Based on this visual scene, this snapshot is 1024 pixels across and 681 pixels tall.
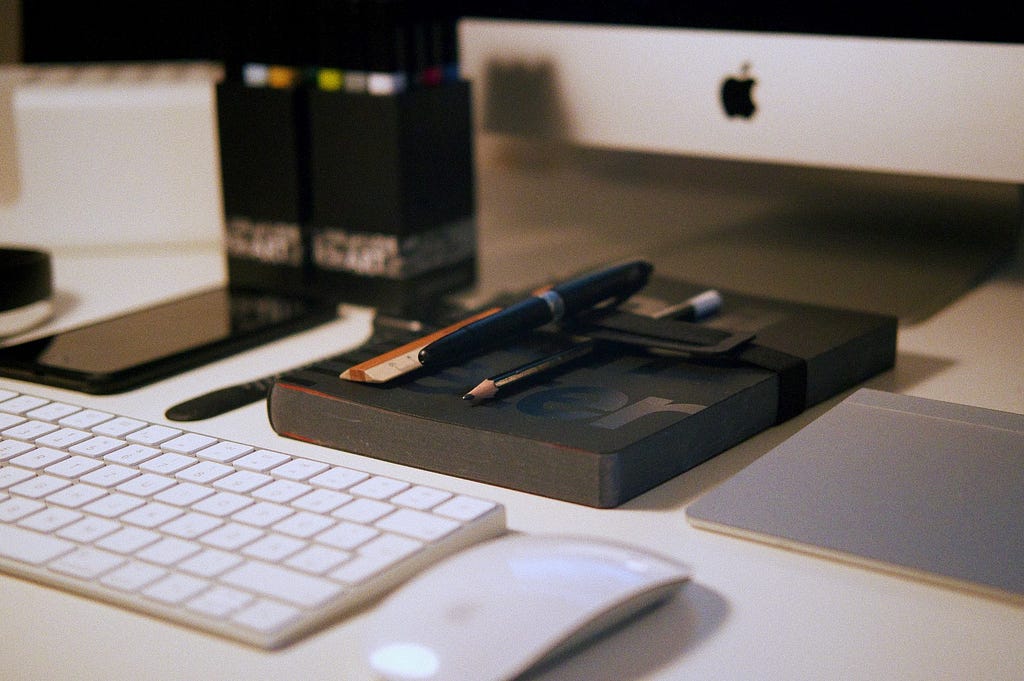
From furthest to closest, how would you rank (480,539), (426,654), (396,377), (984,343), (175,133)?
(175,133) → (984,343) → (396,377) → (480,539) → (426,654)

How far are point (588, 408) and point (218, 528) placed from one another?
18 centimetres

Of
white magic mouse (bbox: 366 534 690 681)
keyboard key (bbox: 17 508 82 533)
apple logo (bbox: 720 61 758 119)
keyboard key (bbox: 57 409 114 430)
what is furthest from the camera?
apple logo (bbox: 720 61 758 119)

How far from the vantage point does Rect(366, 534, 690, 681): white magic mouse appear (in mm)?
340

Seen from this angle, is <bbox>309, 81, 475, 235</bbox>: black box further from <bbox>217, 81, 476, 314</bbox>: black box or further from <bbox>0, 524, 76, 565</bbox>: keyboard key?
<bbox>0, 524, 76, 565</bbox>: keyboard key

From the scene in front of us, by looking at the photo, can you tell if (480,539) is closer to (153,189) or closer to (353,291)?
(353,291)

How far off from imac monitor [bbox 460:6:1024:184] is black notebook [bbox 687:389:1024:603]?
0.25 m

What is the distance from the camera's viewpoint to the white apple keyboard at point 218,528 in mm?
393

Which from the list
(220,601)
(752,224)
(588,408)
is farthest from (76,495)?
(752,224)

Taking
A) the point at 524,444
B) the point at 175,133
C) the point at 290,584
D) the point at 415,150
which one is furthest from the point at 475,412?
the point at 175,133

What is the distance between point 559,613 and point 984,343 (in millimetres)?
466

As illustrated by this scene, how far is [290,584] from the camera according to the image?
396 mm

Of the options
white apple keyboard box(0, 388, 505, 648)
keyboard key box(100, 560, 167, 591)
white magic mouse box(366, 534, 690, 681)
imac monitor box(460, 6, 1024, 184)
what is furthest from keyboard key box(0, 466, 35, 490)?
imac monitor box(460, 6, 1024, 184)

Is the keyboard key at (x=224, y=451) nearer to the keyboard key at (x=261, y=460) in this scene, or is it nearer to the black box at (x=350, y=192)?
the keyboard key at (x=261, y=460)

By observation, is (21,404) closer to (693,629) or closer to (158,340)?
(158,340)
